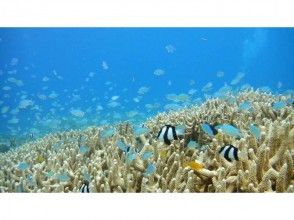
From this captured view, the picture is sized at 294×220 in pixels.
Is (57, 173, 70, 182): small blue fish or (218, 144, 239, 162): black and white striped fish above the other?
(218, 144, 239, 162): black and white striped fish

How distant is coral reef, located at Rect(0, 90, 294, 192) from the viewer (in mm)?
4668

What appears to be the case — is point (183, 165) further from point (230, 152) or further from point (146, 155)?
point (230, 152)

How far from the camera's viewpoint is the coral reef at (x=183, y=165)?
15.3 ft

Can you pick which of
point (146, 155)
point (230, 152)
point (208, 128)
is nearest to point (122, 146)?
point (146, 155)

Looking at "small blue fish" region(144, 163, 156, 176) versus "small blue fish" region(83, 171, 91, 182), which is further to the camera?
"small blue fish" region(83, 171, 91, 182)

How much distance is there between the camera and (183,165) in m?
5.21

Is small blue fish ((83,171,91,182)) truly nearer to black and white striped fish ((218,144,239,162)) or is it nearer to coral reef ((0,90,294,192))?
coral reef ((0,90,294,192))

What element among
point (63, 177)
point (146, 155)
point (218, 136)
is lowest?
point (63, 177)

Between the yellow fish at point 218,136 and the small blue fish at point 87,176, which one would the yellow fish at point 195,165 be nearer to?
the yellow fish at point 218,136

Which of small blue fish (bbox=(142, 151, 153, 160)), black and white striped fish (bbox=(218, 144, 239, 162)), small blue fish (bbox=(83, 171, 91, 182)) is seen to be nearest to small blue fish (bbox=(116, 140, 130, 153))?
small blue fish (bbox=(142, 151, 153, 160))

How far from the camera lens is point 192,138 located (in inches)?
253

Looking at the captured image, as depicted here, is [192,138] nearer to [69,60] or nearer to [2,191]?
[2,191]
